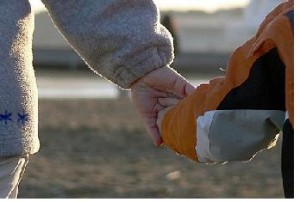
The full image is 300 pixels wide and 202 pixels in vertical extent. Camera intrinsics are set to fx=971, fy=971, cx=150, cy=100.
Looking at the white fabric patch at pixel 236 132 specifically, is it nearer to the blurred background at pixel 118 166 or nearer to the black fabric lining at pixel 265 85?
the black fabric lining at pixel 265 85

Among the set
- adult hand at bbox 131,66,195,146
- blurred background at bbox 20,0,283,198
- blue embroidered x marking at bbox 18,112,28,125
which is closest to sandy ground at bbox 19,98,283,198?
blurred background at bbox 20,0,283,198

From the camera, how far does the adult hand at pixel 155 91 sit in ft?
8.07

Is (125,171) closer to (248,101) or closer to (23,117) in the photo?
(23,117)

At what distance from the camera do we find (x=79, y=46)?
2412 millimetres

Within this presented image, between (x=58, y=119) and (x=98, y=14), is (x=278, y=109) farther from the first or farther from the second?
(x=58, y=119)

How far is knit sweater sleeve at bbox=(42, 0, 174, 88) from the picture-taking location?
7.81ft

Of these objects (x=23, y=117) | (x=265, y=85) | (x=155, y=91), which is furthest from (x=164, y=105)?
(x=265, y=85)

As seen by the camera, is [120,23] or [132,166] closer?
[120,23]

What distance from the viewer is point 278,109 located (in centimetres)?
199

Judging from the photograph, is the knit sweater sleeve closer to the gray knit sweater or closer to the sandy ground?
Answer: the gray knit sweater

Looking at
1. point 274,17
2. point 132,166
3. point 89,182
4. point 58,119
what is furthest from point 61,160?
point 274,17

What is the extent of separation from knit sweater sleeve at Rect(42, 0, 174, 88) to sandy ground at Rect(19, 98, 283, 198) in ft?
9.38

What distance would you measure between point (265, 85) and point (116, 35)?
1.83ft

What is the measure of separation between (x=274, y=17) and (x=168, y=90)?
0.46 m
